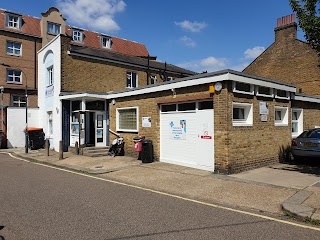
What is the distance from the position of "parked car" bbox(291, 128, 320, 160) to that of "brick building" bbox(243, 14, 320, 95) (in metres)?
10.8

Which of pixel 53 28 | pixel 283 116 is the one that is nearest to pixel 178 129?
pixel 283 116

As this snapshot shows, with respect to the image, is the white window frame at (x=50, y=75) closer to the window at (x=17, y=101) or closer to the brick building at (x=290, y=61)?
A: the window at (x=17, y=101)

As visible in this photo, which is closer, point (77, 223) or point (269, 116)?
point (77, 223)

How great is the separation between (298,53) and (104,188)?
64.8 feet

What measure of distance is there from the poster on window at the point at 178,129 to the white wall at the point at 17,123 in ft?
47.7

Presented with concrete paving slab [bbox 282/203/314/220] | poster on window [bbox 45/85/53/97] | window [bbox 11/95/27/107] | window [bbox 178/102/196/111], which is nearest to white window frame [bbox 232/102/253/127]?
window [bbox 178/102/196/111]

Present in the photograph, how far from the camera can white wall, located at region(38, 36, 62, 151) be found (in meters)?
18.9

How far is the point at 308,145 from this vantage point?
11.2 m

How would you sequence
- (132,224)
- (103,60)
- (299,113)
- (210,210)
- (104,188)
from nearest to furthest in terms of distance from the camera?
(132,224) → (210,210) → (104,188) → (299,113) → (103,60)

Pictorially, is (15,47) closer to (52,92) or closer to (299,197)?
(52,92)

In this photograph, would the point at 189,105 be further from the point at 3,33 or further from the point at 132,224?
the point at 3,33

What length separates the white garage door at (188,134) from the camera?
10.8 meters

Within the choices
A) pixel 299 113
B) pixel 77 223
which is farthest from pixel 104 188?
pixel 299 113

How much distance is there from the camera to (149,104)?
13.5 metres
